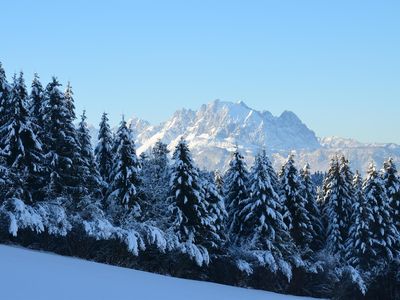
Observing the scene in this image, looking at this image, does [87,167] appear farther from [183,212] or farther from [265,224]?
[265,224]

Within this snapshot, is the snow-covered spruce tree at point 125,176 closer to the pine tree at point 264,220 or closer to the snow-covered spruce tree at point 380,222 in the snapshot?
the pine tree at point 264,220

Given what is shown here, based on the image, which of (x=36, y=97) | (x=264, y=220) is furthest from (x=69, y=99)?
(x=264, y=220)

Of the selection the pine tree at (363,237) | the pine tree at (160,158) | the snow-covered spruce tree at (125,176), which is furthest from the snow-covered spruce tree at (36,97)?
the pine tree at (363,237)

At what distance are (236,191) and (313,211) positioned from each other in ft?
35.9

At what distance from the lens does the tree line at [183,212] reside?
22856mm

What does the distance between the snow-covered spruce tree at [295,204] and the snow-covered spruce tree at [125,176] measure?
13690 mm

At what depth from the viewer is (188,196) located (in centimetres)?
3266

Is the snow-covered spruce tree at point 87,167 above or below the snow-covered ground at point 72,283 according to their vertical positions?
above

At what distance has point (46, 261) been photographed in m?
14.0

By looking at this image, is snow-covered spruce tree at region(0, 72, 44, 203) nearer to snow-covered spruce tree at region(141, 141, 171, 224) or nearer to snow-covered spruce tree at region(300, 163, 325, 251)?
snow-covered spruce tree at region(141, 141, 171, 224)

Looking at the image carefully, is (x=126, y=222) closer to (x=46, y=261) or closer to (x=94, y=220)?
(x=94, y=220)

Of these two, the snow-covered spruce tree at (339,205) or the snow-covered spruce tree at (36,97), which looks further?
the snow-covered spruce tree at (339,205)

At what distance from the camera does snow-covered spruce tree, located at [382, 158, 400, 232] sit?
42.2m

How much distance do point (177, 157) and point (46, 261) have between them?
19242mm
